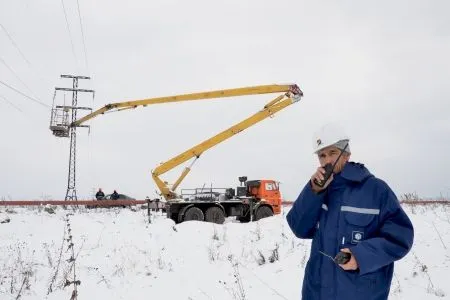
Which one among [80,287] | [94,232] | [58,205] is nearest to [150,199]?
[94,232]

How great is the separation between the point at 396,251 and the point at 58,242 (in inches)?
337

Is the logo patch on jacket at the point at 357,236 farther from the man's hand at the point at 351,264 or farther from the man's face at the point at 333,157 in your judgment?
the man's face at the point at 333,157

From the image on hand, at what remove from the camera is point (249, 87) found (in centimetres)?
1769

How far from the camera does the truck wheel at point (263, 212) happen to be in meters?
16.6

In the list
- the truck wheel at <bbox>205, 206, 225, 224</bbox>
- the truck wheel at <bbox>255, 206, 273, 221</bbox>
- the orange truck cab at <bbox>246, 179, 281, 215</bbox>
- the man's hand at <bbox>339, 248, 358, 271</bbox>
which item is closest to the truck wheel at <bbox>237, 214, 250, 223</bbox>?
the truck wheel at <bbox>255, 206, 273, 221</bbox>

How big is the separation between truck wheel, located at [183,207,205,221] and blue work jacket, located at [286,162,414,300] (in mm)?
13345

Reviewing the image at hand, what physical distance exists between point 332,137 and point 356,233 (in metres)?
0.59

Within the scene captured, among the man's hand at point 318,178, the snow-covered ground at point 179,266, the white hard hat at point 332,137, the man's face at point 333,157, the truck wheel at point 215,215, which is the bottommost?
the snow-covered ground at point 179,266

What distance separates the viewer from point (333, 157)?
2518 mm

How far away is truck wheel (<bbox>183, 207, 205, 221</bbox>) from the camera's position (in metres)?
15.6

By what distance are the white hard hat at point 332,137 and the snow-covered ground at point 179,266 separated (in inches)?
109

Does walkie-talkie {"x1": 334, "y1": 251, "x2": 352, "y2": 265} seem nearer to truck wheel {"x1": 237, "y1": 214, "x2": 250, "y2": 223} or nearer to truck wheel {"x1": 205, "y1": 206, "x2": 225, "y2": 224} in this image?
truck wheel {"x1": 205, "y1": 206, "x2": 225, "y2": 224}

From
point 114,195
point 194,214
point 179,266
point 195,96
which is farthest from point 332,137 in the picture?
point 114,195

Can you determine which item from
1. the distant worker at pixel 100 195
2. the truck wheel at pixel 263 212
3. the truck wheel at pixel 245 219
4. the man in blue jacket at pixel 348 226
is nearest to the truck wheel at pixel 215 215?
the truck wheel at pixel 245 219
